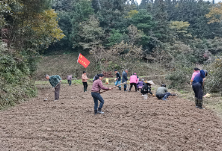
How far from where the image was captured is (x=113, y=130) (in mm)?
5141

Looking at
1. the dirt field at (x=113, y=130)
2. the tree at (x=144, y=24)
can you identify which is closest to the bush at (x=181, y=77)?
the dirt field at (x=113, y=130)

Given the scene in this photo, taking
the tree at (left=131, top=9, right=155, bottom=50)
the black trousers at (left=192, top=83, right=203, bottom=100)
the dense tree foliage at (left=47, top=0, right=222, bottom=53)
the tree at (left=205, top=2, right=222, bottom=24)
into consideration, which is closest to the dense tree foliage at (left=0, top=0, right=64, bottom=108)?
the black trousers at (left=192, top=83, right=203, bottom=100)

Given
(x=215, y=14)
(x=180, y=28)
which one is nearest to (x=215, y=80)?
(x=180, y=28)

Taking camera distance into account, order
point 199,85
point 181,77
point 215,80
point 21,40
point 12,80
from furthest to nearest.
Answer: point 181,77 < point 21,40 < point 215,80 < point 12,80 < point 199,85

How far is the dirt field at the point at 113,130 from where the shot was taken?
4230 mm

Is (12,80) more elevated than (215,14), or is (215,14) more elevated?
(215,14)

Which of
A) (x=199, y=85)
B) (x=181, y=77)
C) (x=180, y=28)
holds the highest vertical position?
(x=180, y=28)

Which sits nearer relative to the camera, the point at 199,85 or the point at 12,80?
the point at 199,85

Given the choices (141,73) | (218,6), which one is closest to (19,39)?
(141,73)

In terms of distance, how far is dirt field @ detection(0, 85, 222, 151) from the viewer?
13.9 feet

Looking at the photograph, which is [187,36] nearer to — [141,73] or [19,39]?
[141,73]

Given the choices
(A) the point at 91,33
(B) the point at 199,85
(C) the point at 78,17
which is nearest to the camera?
(B) the point at 199,85

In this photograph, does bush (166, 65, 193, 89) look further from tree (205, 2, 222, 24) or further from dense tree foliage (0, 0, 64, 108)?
tree (205, 2, 222, 24)

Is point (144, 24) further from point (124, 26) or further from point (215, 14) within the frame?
point (215, 14)
